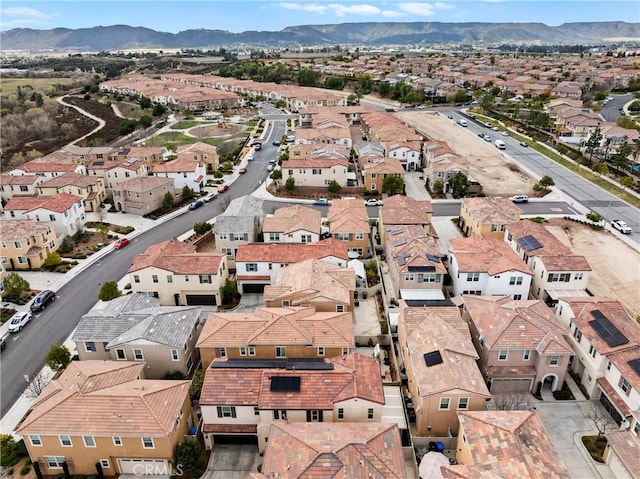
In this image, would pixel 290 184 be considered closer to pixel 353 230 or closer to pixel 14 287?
pixel 353 230

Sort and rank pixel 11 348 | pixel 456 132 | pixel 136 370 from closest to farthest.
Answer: pixel 136 370 < pixel 11 348 < pixel 456 132

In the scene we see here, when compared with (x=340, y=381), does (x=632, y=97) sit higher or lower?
higher

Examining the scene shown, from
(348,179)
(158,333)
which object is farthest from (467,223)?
(158,333)

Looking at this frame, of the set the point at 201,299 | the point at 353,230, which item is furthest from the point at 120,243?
the point at 353,230

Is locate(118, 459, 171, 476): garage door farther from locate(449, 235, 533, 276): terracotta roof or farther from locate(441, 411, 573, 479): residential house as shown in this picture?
locate(449, 235, 533, 276): terracotta roof

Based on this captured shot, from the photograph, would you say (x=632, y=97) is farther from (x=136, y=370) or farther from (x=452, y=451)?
(x=136, y=370)

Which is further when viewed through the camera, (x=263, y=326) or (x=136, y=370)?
(x=263, y=326)

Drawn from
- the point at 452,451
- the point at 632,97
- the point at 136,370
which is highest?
the point at 632,97
